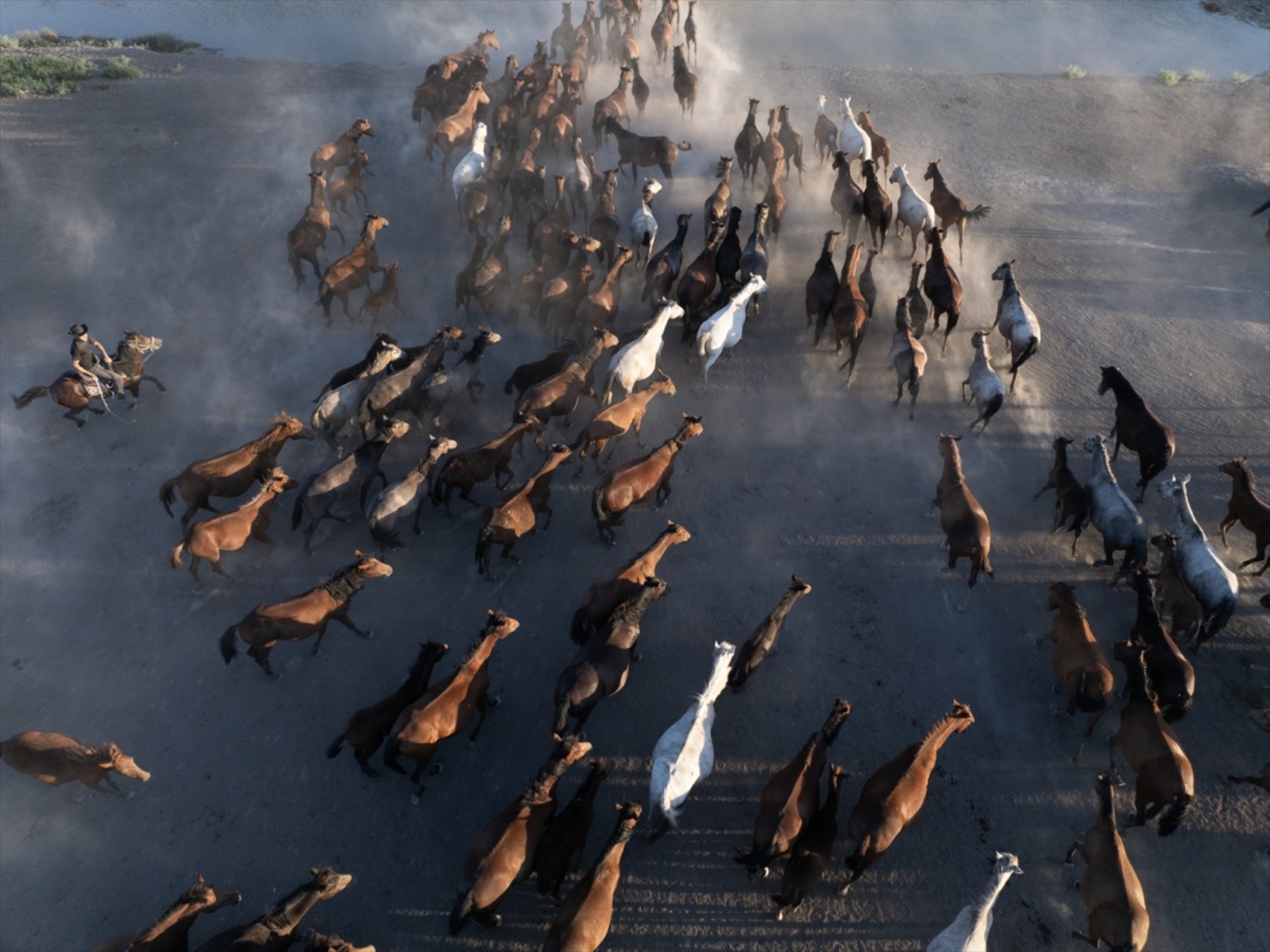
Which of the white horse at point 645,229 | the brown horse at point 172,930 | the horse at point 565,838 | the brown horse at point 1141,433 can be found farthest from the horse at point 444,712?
the white horse at point 645,229

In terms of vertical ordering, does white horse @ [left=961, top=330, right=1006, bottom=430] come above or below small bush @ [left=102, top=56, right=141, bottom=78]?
below

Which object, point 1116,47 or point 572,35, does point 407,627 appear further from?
point 1116,47

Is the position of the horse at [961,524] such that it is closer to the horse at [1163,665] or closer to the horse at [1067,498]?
the horse at [1067,498]

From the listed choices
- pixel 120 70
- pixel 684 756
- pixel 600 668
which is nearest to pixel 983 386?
pixel 600 668

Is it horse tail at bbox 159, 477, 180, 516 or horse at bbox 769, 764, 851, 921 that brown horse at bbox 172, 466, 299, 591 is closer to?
horse tail at bbox 159, 477, 180, 516

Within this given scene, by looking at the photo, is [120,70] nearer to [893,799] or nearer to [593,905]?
[593,905]

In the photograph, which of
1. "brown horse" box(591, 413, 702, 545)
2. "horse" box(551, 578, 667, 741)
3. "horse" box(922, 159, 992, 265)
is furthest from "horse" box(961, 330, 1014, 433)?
"horse" box(551, 578, 667, 741)

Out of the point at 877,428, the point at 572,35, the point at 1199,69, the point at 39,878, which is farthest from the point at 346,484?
the point at 1199,69
